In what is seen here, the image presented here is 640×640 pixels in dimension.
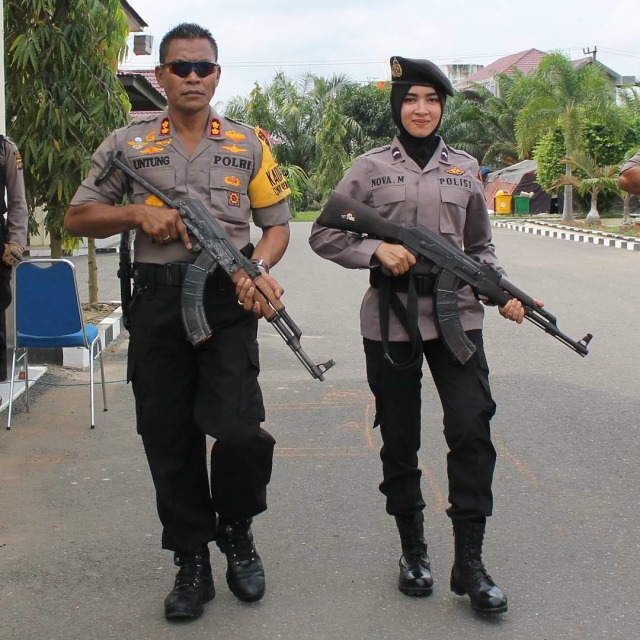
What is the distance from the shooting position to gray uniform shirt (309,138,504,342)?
3.90 m

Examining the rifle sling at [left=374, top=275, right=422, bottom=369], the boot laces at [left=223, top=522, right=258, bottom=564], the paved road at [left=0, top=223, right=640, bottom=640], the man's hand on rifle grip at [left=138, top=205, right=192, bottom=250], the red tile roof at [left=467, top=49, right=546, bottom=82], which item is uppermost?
the red tile roof at [left=467, top=49, right=546, bottom=82]

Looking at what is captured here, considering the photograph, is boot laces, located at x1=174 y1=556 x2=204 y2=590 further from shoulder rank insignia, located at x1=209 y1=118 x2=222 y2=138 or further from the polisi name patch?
shoulder rank insignia, located at x1=209 y1=118 x2=222 y2=138

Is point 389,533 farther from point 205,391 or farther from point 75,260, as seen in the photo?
point 75,260

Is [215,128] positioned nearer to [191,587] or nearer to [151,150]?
[151,150]

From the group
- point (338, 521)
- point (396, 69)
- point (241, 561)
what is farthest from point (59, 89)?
point (241, 561)

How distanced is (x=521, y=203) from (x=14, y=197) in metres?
37.9

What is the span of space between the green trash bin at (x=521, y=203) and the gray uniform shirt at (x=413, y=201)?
3954 cm

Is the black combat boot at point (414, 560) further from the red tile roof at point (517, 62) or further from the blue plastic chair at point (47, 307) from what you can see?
the red tile roof at point (517, 62)

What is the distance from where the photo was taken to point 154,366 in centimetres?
379

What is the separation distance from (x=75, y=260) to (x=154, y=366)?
15.0m

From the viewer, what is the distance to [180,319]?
3727 millimetres

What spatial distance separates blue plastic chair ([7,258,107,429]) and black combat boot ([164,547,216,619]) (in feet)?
10.3

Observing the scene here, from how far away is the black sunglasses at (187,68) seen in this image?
3.71m

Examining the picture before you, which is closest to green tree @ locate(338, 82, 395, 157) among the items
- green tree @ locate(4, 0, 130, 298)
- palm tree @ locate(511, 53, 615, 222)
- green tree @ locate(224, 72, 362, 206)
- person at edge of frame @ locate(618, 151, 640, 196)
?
green tree @ locate(224, 72, 362, 206)
